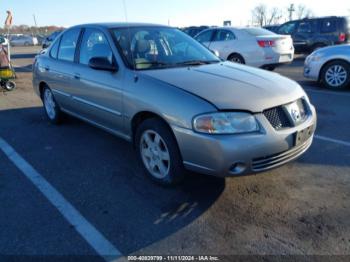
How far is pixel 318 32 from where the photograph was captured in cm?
1625

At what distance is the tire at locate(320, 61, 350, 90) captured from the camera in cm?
817

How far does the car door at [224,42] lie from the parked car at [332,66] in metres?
2.88

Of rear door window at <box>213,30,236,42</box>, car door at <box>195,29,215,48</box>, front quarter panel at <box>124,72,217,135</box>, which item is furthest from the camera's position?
car door at <box>195,29,215,48</box>

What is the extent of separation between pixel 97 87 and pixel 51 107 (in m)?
2.08

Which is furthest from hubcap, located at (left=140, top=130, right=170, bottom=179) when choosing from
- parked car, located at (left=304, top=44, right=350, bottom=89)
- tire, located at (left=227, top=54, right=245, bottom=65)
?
tire, located at (left=227, top=54, right=245, bottom=65)

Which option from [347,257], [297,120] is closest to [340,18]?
[297,120]

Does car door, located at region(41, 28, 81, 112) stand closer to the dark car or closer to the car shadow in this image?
the car shadow

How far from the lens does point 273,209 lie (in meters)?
3.12

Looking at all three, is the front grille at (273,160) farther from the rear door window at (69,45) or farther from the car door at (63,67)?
the rear door window at (69,45)

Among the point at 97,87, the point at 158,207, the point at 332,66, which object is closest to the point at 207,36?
the point at 332,66

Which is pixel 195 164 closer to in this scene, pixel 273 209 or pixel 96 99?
pixel 273 209

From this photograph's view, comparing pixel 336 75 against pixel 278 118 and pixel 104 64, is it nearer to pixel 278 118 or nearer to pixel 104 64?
pixel 278 118

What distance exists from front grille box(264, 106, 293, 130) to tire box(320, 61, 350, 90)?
5.98 m

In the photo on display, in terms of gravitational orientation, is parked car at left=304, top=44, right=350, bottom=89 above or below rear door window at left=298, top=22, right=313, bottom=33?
below
